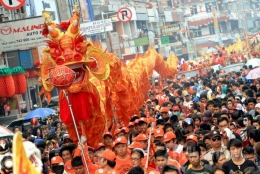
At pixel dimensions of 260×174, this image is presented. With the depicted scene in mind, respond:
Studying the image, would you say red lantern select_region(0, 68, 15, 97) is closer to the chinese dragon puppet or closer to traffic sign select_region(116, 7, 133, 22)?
the chinese dragon puppet

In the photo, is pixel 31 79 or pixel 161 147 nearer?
pixel 161 147

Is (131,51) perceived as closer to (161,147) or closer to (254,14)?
(161,147)

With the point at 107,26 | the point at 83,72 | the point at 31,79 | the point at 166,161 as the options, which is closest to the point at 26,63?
the point at 31,79

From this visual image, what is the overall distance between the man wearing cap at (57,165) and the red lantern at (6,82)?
9685 millimetres

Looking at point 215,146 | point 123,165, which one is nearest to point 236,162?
point 215,146

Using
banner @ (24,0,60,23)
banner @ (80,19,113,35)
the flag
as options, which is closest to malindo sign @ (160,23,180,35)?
banner @ (24,0,60,23)

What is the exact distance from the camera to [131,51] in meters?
44.2

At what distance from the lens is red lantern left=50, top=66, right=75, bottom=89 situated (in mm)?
9219

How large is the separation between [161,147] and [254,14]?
77412mm

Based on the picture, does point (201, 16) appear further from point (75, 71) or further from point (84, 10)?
point (75, 71)

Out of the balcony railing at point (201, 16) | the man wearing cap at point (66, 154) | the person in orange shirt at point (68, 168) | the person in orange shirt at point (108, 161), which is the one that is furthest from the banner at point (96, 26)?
the balcony railing at point (201, 16)

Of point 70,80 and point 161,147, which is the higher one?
point 70,80

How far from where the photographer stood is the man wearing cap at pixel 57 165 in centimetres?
824

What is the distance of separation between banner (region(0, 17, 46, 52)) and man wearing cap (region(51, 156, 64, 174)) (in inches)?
425
